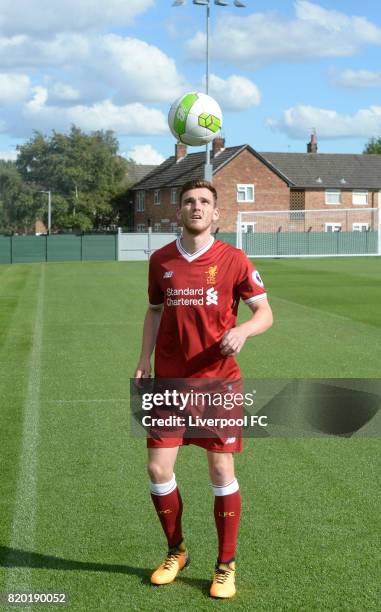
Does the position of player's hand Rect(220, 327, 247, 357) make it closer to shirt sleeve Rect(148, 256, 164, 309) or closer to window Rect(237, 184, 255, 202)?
shirt sleeve Rect(148, 256, 164, 309)

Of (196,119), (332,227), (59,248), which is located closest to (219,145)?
(332,227)

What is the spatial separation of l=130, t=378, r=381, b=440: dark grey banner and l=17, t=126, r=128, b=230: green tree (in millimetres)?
74498

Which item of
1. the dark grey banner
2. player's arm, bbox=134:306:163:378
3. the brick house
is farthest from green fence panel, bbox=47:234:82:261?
player's arm, bbox=134:306:163:378

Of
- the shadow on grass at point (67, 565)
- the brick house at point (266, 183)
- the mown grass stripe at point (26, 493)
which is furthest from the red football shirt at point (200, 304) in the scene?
the brick house at point (266, 183)

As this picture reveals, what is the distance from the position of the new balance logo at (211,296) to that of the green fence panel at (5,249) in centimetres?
4896

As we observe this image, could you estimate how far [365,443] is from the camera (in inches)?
294

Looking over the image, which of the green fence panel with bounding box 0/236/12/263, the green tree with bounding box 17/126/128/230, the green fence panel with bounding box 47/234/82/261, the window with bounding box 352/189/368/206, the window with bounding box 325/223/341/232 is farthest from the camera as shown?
the green tree with bounding box 17/126/128/230

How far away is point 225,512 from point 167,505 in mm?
309

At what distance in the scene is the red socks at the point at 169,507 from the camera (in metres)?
4.52

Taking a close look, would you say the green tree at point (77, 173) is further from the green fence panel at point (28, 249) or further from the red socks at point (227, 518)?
the red socks at point (227, 518)

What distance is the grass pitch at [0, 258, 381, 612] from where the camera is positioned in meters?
4.48

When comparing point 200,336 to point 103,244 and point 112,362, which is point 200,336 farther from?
point 103,244

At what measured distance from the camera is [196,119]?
1652 cm

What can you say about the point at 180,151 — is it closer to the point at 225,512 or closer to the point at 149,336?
the point at 149,336
